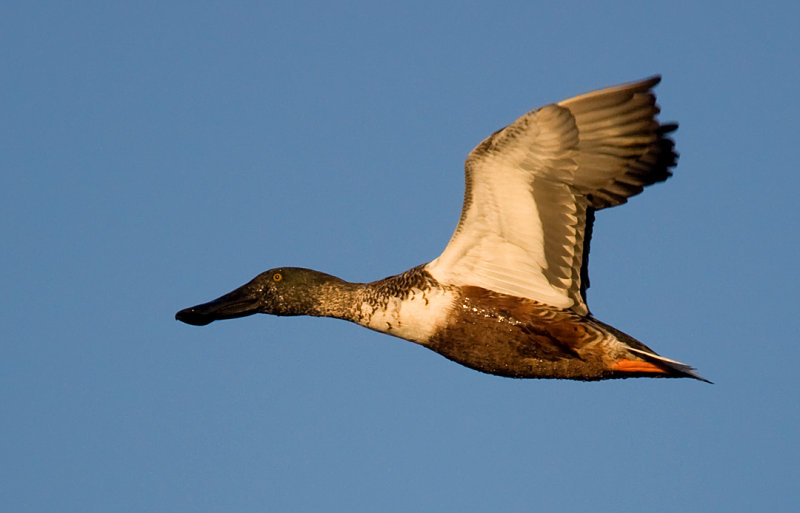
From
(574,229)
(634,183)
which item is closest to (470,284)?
(574,229)

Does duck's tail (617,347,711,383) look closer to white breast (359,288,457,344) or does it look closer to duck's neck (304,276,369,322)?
white breast (359,288,457,344)

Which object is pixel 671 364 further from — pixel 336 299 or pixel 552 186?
pixel 336 299

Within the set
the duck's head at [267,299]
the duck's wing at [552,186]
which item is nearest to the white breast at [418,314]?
the duck's wing at [552,186]

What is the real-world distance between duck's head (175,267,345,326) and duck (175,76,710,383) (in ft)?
1.89

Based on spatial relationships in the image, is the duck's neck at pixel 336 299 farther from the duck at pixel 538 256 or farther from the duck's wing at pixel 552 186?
the duck's wing at pixel 552 186

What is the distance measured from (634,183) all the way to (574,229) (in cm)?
61

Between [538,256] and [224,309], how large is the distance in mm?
3041

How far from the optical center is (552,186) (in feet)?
26.8

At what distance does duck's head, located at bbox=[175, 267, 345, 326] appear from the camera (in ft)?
31.0

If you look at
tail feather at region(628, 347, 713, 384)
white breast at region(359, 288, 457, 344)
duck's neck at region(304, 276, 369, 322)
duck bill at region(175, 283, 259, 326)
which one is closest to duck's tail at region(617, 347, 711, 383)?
tail feather at region(628, 347, 713, 384)

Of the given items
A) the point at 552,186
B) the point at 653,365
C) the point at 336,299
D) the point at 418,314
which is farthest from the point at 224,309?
the point at 653,365

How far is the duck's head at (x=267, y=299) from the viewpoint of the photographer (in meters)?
9.45

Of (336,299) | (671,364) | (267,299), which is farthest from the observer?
(267,299)

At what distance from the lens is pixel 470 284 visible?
8.70 metres
